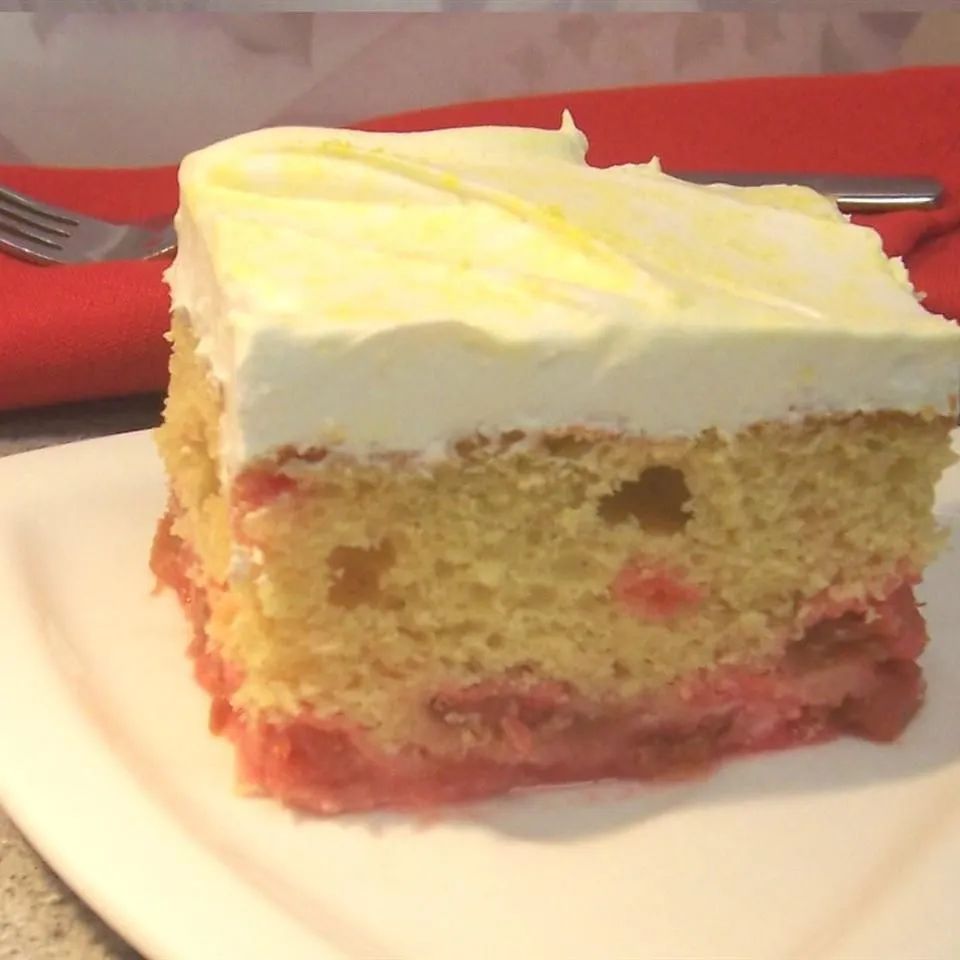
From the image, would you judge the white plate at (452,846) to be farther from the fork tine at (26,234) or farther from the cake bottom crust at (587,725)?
the fork tine at (26,234)

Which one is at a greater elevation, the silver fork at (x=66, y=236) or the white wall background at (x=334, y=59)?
the white wall background at (x=334, y=59)

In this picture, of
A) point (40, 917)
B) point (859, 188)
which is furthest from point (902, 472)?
point (859, 188)

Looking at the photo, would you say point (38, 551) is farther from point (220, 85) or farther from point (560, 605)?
point (220, 85)

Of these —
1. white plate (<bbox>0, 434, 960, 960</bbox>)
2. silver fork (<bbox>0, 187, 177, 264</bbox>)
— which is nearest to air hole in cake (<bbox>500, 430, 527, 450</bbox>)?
white plate (<bbox>0, 434, 960, 960</bbox>)

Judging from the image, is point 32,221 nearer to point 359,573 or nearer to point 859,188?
point 359,573

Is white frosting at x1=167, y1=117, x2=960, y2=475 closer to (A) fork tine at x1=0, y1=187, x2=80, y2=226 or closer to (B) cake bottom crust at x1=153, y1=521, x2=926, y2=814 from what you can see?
(B) cake bottom crust at x1=153, y1=521, x2=926, y2=814

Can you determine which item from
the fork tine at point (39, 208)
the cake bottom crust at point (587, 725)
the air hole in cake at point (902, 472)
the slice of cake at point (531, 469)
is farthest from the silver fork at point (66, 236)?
the air hole in cake at point (902, 472)

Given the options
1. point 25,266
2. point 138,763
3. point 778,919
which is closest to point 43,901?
point 138,763
